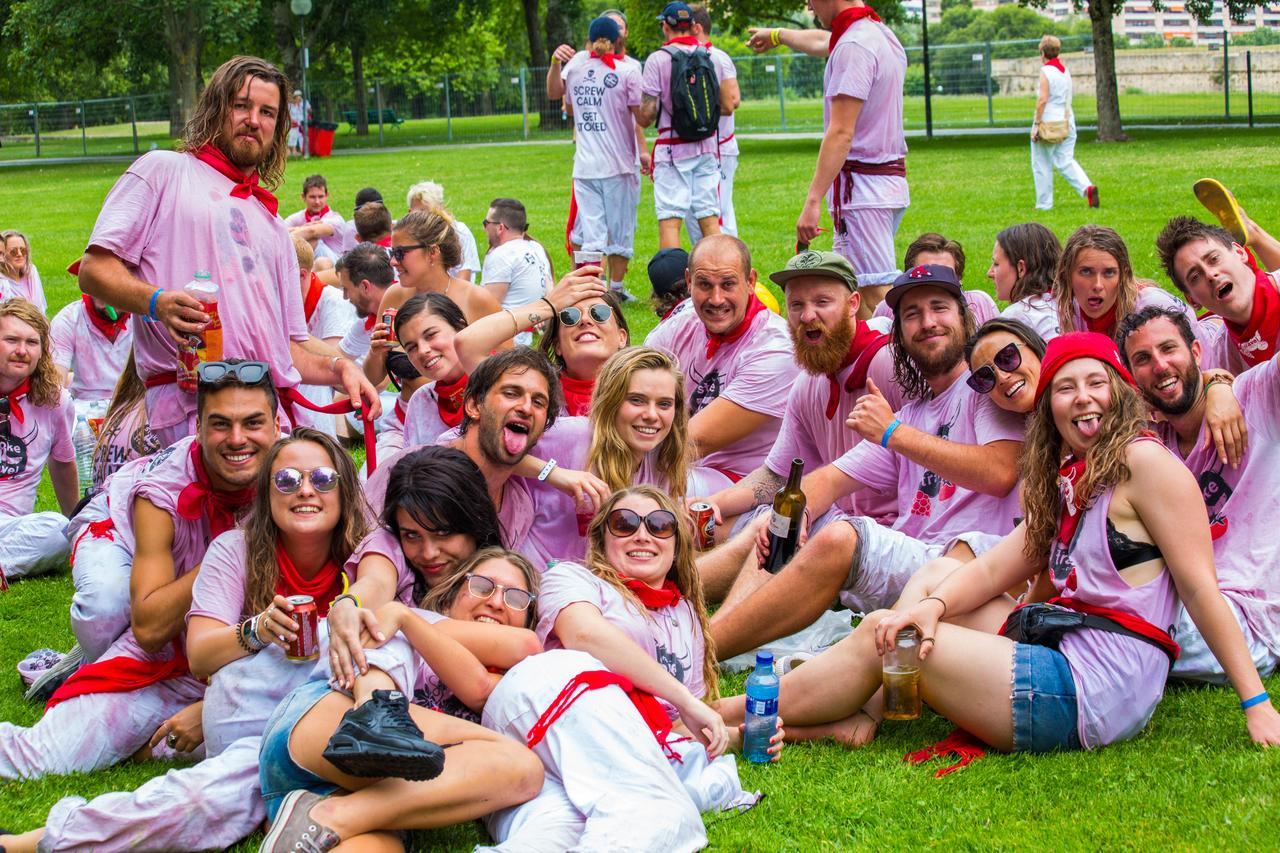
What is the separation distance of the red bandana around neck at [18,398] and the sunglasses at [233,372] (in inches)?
114

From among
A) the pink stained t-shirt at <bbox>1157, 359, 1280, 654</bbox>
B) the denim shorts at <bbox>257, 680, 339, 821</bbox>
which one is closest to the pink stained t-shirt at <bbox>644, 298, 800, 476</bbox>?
the pink stained t-shirt at <bbox>1157, 359, 1280, 654</bbox>

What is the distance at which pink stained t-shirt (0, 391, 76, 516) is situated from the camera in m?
7.58

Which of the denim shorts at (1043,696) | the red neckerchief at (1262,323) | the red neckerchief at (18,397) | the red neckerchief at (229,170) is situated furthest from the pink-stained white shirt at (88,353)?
the red neckerchief at (1262,323)

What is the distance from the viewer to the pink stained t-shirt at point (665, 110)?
12.4 m

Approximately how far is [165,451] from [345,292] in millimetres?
4717

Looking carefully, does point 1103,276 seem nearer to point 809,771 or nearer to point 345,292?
point 809,771

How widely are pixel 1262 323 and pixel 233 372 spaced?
4165mm

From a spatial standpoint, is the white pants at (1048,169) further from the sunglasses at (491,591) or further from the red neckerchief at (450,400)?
the sunglasses at (491,591)

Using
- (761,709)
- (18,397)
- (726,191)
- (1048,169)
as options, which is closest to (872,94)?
(761,709)

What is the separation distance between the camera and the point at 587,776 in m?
4.14

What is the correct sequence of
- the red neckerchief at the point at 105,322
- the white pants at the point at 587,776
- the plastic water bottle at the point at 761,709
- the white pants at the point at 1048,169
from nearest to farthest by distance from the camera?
the white pants at the point at 587,776 → the plastic water bottle at the point at 761,709 → the red neckerchief at the point at 105,322 → the white pants at the point at 1048,169

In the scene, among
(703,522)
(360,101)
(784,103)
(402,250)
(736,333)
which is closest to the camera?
(703,522)

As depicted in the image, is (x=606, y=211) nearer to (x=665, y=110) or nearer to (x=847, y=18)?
(x=665, y=110)

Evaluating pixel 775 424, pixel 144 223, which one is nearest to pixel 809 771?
pixel 775 424
